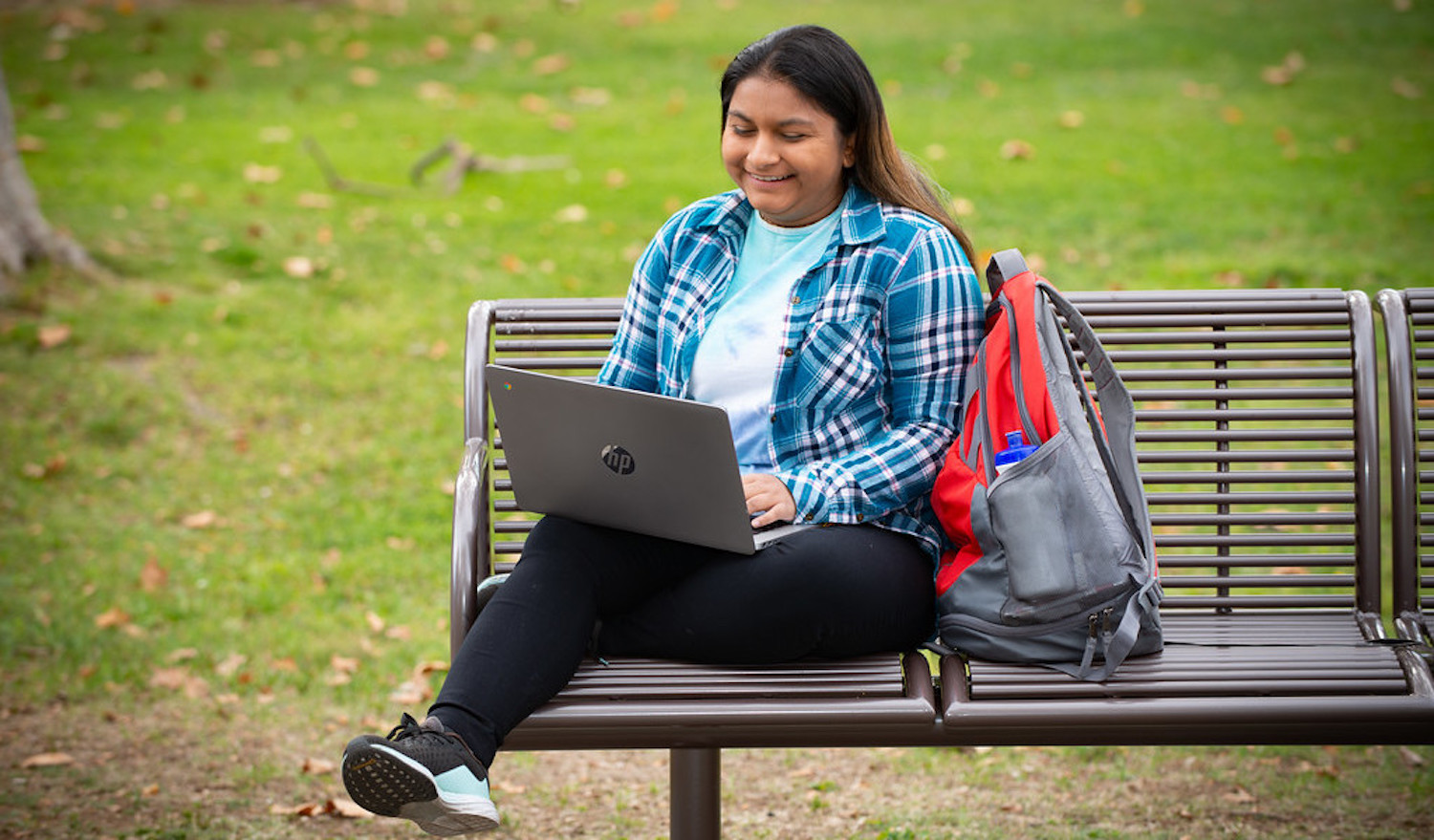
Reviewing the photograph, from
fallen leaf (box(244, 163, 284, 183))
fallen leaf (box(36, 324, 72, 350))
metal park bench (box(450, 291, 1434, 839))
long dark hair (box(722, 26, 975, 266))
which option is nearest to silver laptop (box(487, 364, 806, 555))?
metal park bench (box(450, 291, 1434, 839))

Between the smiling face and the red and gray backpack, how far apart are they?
440 millimetres

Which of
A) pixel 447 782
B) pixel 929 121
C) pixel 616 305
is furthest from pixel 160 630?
pixel 929 121

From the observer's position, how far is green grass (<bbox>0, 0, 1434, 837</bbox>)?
5160mm

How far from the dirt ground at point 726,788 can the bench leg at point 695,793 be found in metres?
0.68

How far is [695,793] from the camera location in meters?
3.10

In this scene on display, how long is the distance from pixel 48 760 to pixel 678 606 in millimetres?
2127

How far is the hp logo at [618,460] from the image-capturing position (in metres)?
2.78

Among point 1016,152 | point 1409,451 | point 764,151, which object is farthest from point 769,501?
point 1016,152

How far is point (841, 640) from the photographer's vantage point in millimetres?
2850

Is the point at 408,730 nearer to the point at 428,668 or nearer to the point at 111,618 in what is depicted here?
the point at 428,668

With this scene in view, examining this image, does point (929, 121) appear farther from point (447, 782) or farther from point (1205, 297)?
point (447, 782)

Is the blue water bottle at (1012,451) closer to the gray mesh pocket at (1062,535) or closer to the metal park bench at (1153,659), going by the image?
the gray mesh pocket at (1062,535)

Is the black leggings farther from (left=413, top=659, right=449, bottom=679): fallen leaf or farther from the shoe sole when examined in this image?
(left=413, top=659, right=449, bottom=679): fallen leaf

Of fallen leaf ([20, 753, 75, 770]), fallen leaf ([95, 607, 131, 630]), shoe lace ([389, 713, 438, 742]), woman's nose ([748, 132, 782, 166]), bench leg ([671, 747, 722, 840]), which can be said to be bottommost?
fallen leaf ([95, 607, 131, 630])
